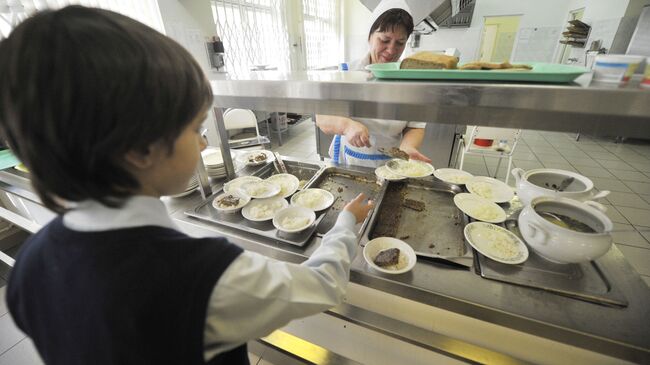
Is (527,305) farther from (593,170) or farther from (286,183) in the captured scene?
(593,170)

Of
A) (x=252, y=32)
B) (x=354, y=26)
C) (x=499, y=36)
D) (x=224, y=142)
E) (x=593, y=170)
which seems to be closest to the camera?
(x=224, y=142)

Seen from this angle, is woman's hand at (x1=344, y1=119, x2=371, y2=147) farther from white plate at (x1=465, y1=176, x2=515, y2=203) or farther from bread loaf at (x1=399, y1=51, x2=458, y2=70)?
bread loaf at (x1=399, y1=51, x2=458, y2=70)

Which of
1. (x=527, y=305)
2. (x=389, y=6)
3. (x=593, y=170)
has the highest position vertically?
(x=389, y=6)

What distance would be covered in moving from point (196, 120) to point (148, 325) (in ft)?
1.22

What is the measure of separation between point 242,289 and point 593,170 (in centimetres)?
521

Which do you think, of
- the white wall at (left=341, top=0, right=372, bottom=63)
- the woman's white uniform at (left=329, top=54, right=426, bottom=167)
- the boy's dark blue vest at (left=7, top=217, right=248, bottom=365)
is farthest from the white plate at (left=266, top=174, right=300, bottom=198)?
the white wall at (left=341, top=0, right=372, bottom=63)

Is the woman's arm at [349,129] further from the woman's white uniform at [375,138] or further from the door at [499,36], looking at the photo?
the door at [499,36]

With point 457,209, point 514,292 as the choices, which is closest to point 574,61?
point 457,209

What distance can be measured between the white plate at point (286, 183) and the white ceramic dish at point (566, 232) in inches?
36.4

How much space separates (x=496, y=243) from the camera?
3.00ft

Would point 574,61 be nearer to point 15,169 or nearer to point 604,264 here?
point 604,264

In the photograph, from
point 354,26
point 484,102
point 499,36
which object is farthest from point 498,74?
point 499,36

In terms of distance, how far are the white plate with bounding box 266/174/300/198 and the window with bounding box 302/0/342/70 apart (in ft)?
18.4

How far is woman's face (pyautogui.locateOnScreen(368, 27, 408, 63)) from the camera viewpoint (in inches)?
67.7
